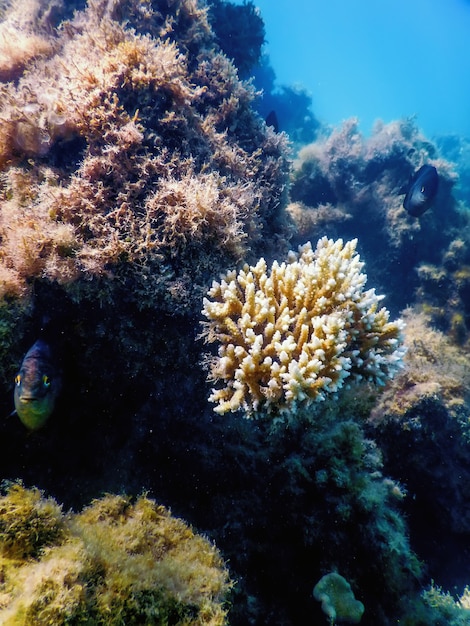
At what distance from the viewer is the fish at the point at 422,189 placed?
5293 mm

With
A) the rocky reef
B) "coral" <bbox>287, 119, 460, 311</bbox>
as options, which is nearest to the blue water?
"coral" <bbox>287, 119, 460, 311</bbox>

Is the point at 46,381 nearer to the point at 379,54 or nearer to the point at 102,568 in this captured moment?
the point at 102,568

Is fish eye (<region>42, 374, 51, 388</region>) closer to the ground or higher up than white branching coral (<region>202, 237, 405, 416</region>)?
closer to the ground

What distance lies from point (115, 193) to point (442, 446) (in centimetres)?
472

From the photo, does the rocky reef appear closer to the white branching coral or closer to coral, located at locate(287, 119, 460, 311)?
the white branching coral

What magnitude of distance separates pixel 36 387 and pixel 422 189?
6.06 metres

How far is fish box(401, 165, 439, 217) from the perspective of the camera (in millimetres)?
5293

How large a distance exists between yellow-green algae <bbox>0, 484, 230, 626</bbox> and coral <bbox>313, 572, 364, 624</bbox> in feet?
2.83

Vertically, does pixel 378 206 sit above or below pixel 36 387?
above

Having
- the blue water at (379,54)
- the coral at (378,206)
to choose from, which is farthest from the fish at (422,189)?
the blue water at (379,54)

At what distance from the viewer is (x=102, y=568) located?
6.89 ft

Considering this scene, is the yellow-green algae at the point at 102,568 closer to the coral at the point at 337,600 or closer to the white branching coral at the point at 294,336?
the coral at the point at 337,600

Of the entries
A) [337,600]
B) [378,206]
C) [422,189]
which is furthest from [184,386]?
[378,206]

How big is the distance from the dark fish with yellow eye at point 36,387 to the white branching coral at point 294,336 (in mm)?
1287
